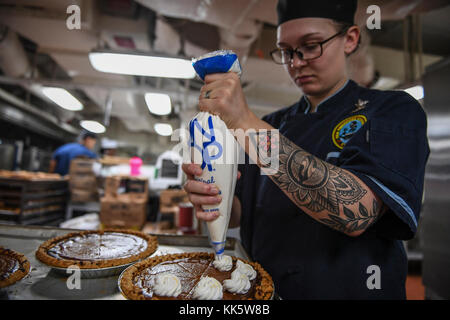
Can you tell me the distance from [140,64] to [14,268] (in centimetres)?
307

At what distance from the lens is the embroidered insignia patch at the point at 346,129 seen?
3.31ft

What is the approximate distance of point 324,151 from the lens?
3.65 feet

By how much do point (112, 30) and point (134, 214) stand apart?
294 cm

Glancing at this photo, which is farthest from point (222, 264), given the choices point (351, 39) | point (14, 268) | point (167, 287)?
point (351, 39)

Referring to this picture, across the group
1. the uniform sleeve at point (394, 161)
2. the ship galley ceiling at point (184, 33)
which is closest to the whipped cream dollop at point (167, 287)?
the uniform sleeve at point (394, 161)

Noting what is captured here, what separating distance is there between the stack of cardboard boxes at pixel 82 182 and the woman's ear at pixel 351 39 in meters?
4.42

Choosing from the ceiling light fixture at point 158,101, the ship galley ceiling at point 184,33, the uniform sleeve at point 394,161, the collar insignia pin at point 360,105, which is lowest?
the uniform sleeve at point 394,161

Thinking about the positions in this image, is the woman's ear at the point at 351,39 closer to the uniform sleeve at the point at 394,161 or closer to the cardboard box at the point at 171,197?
the uniform sleeve at the point at 394,161

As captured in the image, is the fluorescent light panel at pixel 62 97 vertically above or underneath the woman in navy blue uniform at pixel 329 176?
above

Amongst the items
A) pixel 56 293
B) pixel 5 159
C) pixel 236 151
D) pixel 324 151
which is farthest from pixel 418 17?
pixel 5 159

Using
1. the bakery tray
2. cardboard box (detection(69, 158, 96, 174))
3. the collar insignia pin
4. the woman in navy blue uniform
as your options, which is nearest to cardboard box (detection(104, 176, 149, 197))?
cardboard box (detection(69, 158, 96, 174))

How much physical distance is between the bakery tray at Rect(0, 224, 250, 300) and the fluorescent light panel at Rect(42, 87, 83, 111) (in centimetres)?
470

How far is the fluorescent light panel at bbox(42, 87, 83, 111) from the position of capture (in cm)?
502
